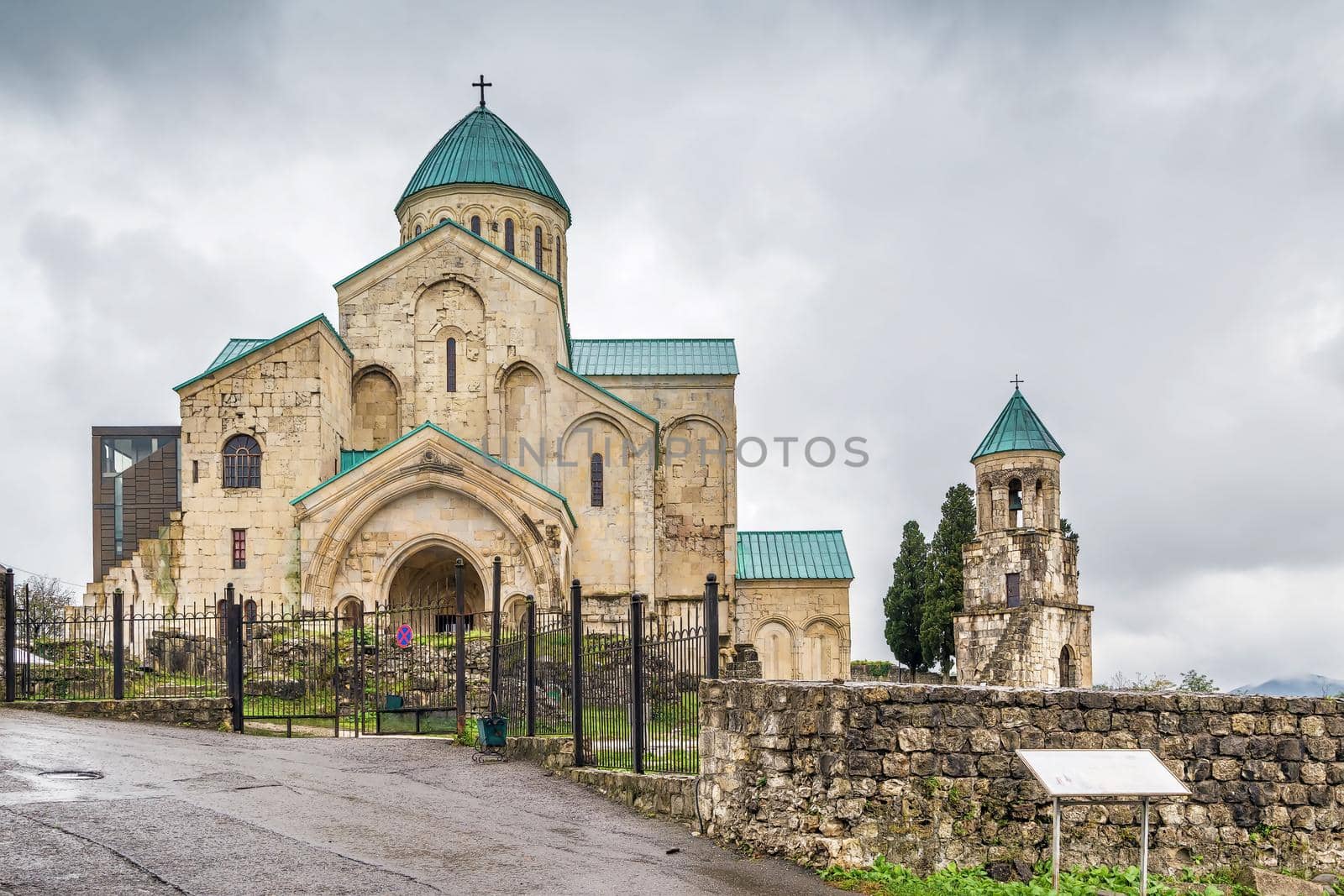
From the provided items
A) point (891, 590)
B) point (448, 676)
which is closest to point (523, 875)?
point (448, 676)

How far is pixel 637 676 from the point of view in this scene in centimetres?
1283

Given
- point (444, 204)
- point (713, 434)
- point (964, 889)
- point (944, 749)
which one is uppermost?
point (444, 204)

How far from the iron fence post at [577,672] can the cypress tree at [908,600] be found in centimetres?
3279

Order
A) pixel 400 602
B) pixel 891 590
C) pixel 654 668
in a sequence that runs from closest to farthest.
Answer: pixel 654 668
pixel 400 602
pixel 891 590

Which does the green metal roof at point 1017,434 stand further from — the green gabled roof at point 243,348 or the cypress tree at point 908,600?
the green gabled roof at point 243,348

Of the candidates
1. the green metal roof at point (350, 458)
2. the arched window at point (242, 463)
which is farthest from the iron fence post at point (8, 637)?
the green metal roof at point (350, 458)

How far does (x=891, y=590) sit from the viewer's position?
46812 millimetres

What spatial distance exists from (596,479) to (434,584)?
4.88m

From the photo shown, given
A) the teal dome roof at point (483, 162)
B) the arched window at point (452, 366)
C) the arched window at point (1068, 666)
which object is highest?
the teal dome roof at point (483, 162)

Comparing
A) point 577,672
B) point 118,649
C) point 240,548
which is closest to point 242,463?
point 240,548

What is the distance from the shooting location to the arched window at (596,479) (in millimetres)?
34438

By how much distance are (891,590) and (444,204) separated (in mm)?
19629

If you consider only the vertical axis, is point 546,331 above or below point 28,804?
above

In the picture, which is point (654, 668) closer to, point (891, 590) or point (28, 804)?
point (28, 804)
